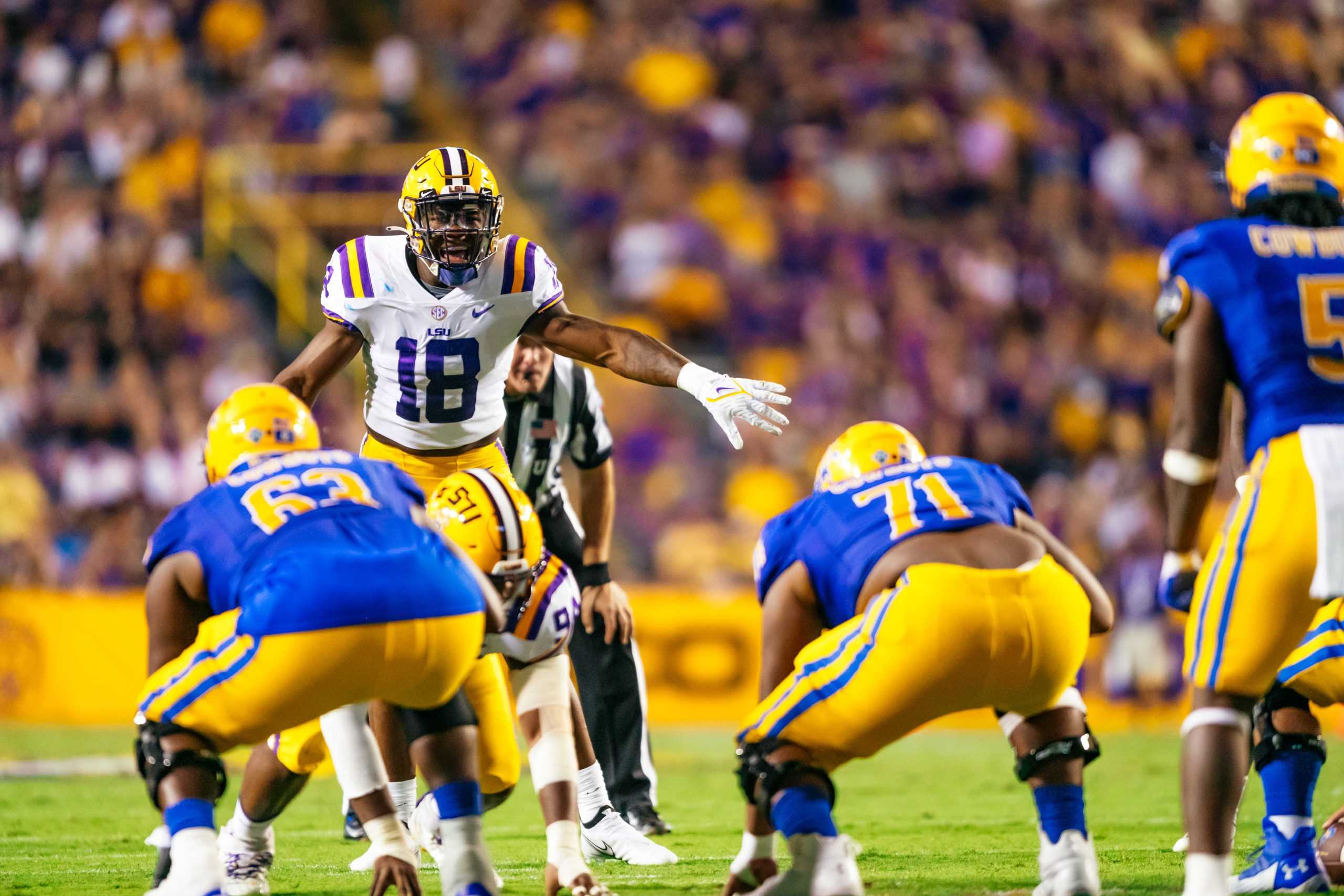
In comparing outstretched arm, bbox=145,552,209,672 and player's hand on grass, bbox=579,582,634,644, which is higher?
player's hand on grass, bbox=579,582,634,644

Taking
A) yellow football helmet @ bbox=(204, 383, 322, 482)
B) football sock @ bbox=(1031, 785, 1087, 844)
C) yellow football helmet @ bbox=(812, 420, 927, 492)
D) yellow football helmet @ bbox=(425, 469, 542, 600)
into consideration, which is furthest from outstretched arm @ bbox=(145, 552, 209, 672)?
football sock @ bbox=(1031, 785, 1087, 844)

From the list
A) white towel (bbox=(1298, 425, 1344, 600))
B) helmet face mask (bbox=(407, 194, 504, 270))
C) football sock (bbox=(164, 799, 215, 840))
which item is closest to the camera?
white towel (bbox=(1298, 425, 1344, 600))

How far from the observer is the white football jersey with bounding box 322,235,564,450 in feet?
20.7

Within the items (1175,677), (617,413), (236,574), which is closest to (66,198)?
(617,413)

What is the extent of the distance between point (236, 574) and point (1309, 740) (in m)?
3.18

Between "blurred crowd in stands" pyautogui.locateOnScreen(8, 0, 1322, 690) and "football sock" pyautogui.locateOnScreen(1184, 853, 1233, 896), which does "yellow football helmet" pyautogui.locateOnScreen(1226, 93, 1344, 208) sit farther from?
"blurred crowd in stands" pyautogui.locateOnScreen(8, 0, 1322, 690)

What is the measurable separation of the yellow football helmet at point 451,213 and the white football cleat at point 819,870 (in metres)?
2.61

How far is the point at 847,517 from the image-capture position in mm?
4785

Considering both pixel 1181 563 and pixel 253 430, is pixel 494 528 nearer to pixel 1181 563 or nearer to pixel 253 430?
pixel 253 430

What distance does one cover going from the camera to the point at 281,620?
4254mm

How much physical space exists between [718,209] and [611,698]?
28.9 feet

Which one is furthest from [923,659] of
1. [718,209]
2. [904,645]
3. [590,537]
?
[718,209]

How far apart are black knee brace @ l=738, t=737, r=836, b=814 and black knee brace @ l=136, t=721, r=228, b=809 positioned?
52.7 inches

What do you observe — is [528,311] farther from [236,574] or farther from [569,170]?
[569,170]
